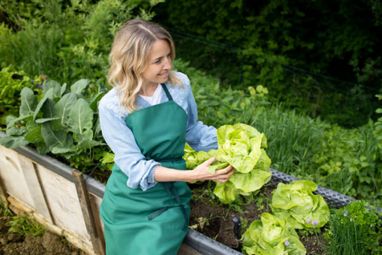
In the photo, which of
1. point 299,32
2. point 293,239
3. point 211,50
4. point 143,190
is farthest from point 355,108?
point 143,190

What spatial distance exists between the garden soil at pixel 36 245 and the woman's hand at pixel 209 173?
62.4 inches

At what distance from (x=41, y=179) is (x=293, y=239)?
1.78 m

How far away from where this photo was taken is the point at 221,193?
91.1 inches

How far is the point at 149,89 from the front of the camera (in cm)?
212

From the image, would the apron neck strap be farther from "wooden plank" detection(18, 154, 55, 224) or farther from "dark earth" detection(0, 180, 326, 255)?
"wooden plank" detection(18, 154, 55, 224)

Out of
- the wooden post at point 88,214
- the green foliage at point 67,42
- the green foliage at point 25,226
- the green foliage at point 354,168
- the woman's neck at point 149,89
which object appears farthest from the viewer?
the green foliage at point 67,42

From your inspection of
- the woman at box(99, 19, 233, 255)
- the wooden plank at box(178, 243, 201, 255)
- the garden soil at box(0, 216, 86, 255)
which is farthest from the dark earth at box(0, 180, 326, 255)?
the woman at box(99, 19, 233, 255)

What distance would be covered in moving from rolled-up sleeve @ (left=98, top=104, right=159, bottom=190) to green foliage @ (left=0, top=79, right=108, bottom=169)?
0.74m

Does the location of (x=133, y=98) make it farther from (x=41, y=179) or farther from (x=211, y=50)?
(x=211, y=50)

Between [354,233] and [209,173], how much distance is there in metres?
0.75

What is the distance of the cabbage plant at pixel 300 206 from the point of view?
7.63 feet

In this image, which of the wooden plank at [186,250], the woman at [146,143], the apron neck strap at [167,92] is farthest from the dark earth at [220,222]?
the apron neck strap at [167,92]

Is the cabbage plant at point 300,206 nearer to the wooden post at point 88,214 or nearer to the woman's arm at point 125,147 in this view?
the woman's arm at point 125,147

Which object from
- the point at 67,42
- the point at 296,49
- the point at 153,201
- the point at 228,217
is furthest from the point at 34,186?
the point at 296,49
